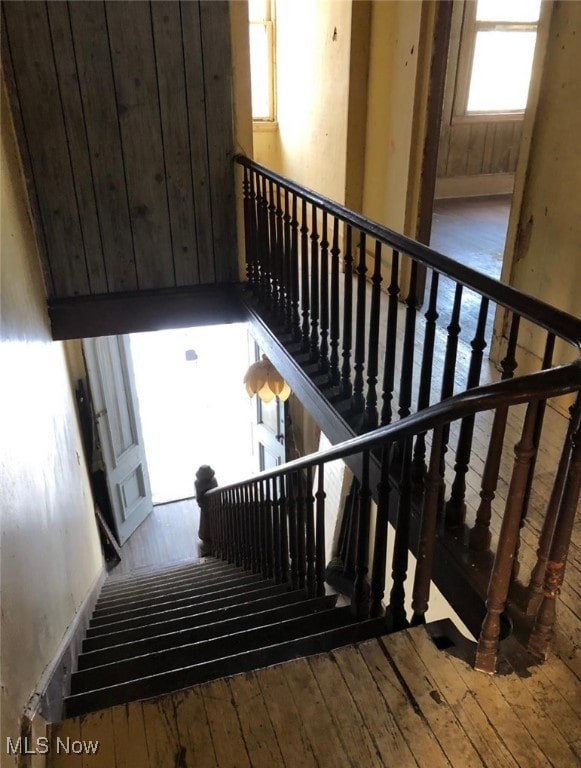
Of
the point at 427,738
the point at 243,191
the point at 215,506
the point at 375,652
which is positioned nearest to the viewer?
the point at 427,738

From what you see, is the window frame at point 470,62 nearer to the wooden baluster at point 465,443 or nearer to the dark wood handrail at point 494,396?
the wooden baluster at point 465,443

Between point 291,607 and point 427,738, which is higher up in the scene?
point 427,738

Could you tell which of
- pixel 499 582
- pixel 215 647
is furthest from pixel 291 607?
pixel 499 582

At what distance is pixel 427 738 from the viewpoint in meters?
1.47

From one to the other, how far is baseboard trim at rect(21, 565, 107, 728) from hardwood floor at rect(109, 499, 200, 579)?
8.98 ft

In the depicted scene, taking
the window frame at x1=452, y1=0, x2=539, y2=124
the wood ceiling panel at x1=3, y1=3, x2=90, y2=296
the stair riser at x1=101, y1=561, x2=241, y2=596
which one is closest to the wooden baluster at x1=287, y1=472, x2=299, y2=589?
the stair riser at x1=101, y1=561, x2=241, y2=596

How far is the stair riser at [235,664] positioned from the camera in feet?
6.50

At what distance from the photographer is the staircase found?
202 cm

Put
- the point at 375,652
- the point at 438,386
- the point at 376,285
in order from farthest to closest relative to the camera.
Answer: the point at 438,386, the point at 376,285, the point at 375,652

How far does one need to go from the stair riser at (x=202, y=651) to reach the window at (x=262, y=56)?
5.22m

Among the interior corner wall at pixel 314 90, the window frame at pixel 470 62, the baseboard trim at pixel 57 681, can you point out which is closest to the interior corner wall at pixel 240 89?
the interior corner wall at pixel 314 90

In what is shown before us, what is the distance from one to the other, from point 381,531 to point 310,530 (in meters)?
0.70

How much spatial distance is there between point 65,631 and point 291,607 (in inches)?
41.5

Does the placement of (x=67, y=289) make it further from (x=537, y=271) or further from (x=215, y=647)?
(x=537, y=271)
